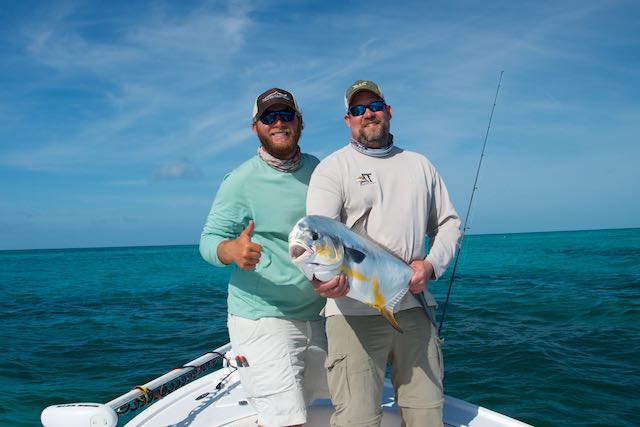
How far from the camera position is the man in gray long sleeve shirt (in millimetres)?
2883

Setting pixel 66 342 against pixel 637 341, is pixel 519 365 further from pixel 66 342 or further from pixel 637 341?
pixel 66 342

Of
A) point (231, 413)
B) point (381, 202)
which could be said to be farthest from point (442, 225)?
point (231, 413)

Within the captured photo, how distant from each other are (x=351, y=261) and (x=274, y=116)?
1.27 metres

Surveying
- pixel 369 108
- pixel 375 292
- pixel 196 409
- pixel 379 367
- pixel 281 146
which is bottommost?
pixel 196 409

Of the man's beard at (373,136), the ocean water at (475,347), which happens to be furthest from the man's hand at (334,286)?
the ocean water at (475,347)

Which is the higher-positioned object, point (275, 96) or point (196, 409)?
point (275, 96)

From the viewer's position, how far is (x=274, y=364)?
3.15 metres

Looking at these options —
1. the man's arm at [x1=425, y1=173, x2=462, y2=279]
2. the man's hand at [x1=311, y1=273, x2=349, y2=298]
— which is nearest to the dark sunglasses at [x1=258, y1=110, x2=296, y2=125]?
the man's arm at [x1=425, y1=173, x2=462, y2=279]

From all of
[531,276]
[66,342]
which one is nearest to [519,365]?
[66,342]

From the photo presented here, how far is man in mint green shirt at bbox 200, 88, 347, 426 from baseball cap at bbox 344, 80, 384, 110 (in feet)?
1.18

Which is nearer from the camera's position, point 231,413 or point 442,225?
point 442,225

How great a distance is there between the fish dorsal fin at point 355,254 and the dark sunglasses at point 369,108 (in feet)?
3.30

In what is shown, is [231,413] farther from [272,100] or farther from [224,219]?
[272,100]

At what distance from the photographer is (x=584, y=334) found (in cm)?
1009
